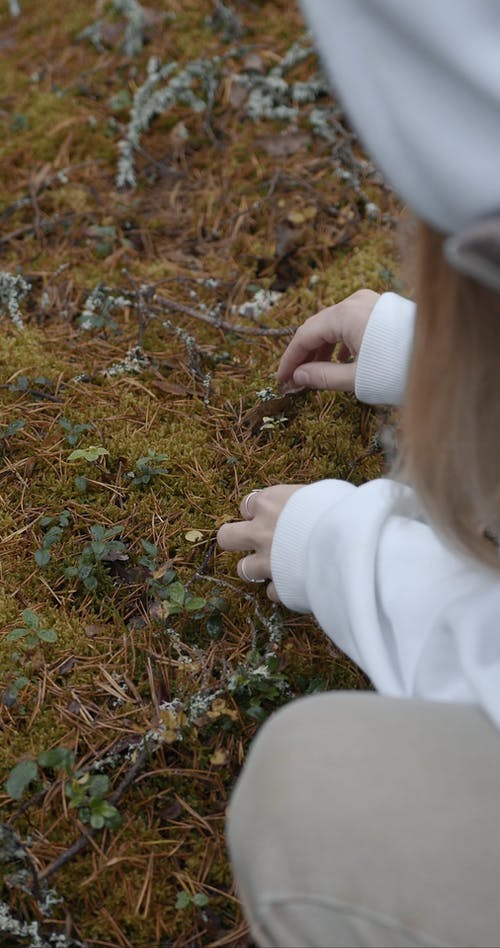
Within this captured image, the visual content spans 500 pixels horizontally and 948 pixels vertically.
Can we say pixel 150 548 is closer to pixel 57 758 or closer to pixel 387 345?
pixel 57 758

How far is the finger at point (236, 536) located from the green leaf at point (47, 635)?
1.46 feet

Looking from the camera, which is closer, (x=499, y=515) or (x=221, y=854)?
(x=499, y=515)

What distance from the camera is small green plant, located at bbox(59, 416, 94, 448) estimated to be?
7.87 feet

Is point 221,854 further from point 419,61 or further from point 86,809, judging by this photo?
point 419,61

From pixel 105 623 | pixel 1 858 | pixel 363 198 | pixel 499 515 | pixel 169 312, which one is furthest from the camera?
pixel 363 198

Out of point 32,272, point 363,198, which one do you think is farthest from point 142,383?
point 363,198

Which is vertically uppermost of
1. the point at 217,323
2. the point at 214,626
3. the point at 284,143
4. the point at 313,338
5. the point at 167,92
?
the point at 167,92

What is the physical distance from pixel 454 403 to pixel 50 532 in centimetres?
128

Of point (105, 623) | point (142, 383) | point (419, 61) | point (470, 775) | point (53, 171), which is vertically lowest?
point (105, 623)

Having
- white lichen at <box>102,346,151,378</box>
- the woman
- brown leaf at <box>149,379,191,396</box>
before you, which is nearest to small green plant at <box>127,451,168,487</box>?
brown leaf at <box>149,379,191,396</box>

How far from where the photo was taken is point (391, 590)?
59.3 inches

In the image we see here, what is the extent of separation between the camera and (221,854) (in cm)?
178

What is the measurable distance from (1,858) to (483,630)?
1.07m

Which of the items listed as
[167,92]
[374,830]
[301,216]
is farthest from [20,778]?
[167,92]
